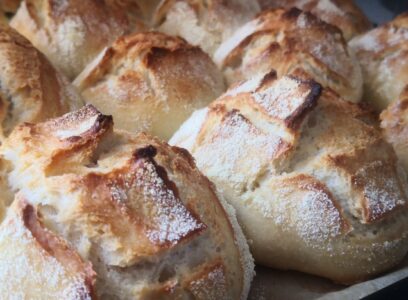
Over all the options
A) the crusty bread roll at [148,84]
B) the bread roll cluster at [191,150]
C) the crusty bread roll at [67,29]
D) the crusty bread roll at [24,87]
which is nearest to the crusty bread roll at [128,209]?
the bread roll cluster at [191,150]

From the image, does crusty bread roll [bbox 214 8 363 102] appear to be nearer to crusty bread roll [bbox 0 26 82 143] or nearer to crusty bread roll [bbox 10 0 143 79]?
crusty bread roll [bbox 10 0 143 79]

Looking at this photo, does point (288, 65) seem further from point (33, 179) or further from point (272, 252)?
point (33, 179)

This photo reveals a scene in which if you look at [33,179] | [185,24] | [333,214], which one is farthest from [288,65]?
[33,179]

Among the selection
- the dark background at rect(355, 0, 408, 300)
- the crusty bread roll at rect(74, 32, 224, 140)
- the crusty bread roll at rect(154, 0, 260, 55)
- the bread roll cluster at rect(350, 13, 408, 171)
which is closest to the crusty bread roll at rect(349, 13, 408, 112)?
the bread roll cluster at rect(350, 13, 408, 171)

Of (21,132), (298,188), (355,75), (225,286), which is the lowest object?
(21,132)

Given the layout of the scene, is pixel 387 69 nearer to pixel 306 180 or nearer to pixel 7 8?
pixel 306 180

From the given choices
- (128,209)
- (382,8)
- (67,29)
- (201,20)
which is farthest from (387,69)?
(128,209)
